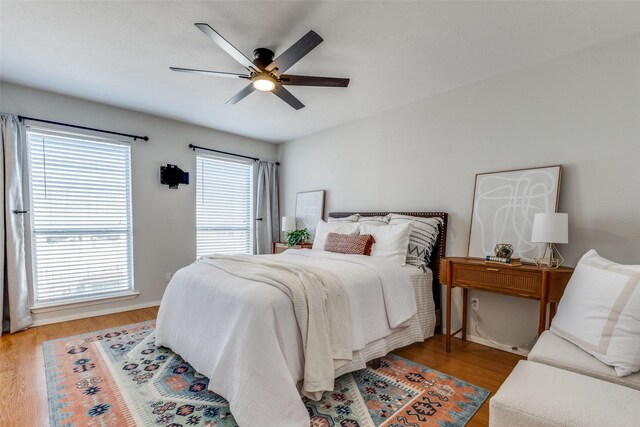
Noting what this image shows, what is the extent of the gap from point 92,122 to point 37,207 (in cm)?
114

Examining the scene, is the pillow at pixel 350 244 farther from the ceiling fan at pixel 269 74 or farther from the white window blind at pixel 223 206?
the white window blind at pixel 223 206

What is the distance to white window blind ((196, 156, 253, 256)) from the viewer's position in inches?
180

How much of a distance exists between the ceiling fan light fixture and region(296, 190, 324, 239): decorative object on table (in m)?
2.29

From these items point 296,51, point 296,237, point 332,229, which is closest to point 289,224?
point 296,237

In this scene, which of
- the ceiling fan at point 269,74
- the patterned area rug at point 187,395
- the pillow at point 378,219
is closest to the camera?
the patterned area rug at point 187,395

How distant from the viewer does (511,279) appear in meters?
2.31

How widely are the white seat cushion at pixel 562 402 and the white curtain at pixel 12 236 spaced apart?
166 inches

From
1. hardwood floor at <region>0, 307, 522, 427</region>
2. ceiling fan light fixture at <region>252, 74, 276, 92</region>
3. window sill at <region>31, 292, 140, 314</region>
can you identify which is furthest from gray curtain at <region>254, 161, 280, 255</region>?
ceiling fan light fixture at <region>252, 74, 276, 92</region>

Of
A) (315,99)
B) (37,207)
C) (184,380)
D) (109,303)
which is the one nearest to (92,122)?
(37,207)

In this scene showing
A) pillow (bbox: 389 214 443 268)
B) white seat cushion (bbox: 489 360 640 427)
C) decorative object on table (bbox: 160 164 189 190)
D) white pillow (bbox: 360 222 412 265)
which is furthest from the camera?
decorative object on table (bbox: 160 164 189 190)

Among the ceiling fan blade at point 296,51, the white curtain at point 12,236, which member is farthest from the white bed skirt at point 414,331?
the white curtain at point 12,236

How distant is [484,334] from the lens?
112 inches

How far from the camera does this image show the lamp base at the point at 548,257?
7.66ft

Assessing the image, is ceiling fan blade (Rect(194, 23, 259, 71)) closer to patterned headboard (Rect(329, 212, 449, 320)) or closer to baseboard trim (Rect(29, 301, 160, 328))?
patterned headboard (Rect(329, 212, 449, 320))
